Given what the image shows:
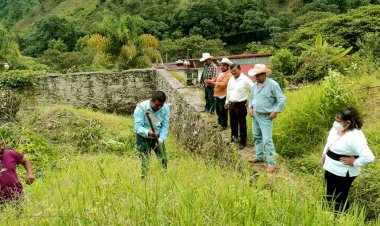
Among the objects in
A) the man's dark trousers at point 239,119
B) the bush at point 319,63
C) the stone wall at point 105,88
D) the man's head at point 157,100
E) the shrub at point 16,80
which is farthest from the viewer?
the stone wall at point 105,88

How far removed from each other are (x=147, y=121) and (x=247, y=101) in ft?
5.66

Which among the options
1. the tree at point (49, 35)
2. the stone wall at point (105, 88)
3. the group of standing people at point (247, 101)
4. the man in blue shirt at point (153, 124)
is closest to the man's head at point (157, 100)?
the man in blue shirt at point (153, 124)

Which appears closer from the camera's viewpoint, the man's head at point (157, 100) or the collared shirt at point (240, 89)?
the man's head at point (157, 100)

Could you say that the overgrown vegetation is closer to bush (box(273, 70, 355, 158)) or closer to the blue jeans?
the blue jeans

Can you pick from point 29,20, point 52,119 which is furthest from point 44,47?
point 52,119

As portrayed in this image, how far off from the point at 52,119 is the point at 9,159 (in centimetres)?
644

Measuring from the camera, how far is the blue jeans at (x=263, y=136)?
15.3 ft

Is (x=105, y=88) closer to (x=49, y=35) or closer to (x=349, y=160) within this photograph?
(x=349, y=160)

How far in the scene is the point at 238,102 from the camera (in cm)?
561

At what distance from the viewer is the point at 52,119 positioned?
10102 millimetres

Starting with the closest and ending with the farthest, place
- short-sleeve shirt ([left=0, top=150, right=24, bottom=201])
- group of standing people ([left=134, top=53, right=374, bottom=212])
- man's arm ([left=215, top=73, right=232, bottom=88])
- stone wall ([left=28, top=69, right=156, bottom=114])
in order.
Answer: group of standing people ([left=134, top=53, right=374, bottom=212]) → short-sleeve shirt ([left=0, top=150, right=24, bottom=201]) → man's arm ([left=215, top=73, right=232, bottom=88]) → stone wall ([left=28, top=69, right=156, bottom=114])

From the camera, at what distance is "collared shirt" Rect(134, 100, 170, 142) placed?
15.7 feet

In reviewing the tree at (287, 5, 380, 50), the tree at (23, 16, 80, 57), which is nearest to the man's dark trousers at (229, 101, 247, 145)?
the tree at (287, 5, 380, 50)

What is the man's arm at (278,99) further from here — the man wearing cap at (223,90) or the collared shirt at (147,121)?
the man wearing cap at (223,90)
